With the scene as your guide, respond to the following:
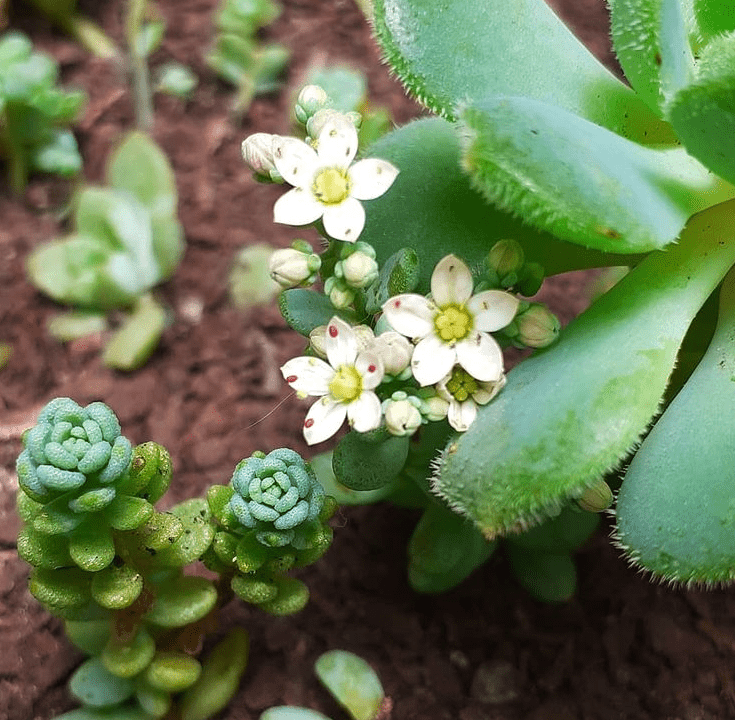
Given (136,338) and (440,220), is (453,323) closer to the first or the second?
(440,220)

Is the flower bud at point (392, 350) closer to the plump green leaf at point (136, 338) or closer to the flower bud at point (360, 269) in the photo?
the flower bud at point (360, 269)

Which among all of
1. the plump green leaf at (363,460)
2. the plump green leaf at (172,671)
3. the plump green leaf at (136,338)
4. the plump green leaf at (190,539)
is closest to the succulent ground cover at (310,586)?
the plump green leaf at (136,338)

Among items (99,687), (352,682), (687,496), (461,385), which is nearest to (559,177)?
(461,385)

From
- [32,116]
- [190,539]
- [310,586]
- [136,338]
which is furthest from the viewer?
[32,116]

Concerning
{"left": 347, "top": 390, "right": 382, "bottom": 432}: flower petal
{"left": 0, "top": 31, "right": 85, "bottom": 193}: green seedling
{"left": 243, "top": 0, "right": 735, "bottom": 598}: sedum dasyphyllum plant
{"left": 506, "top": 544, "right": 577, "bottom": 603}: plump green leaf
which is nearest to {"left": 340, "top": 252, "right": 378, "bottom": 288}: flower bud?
{"left": 243, "top": 0, "right": 735, "bottom": 598}: sedum dasyphyllum plant

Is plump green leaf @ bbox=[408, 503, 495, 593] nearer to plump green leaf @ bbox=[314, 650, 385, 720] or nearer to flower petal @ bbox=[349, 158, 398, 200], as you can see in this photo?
plump green leaf @ bbox=[314, 650, 385, 720]

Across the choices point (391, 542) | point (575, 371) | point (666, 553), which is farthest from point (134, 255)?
point (666, 553)
